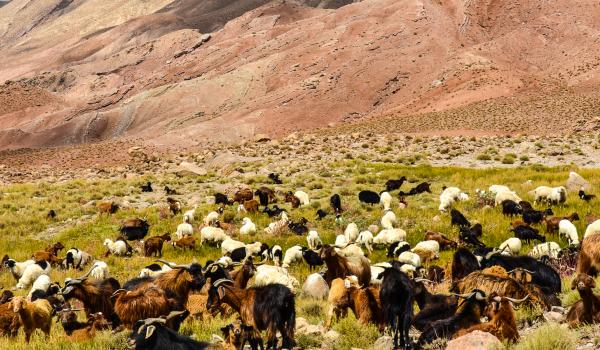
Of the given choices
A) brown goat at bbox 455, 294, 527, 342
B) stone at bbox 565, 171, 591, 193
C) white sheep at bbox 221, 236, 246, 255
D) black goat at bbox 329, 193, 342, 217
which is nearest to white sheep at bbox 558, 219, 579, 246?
stone at bbox 565, 171, 591, 193

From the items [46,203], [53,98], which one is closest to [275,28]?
[53,98]

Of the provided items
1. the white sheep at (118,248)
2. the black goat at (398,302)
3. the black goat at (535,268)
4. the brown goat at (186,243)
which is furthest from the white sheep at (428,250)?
the white sheep at (118,248)

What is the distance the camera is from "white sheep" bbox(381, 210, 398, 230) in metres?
21.3

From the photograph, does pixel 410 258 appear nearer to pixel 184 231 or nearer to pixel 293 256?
pixel 293 256

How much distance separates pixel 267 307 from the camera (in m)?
9.12

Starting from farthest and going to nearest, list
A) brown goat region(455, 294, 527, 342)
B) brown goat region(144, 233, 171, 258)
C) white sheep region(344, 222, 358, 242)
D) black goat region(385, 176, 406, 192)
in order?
black goat region(385, 176, 406, 192) → white sheep region(344, 222, 358, 242) → brown goat region(144, 233, 171, 258) → brown goat region(455, 294, 527, 342)

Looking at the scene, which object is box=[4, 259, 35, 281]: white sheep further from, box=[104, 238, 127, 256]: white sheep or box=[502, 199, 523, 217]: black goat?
box=[502, 199, 523, 217]: black goat

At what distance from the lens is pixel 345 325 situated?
32.4ft

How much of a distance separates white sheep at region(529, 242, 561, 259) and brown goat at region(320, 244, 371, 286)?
17.5ft

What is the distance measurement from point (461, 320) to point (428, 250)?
28.8 ft

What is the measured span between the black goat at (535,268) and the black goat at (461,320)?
8.80ft

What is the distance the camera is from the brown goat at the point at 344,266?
505 inches

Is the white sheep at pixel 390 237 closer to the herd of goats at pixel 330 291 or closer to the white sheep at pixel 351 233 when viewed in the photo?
the herd of goats at pixel 330 291

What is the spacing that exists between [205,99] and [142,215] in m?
73.7
